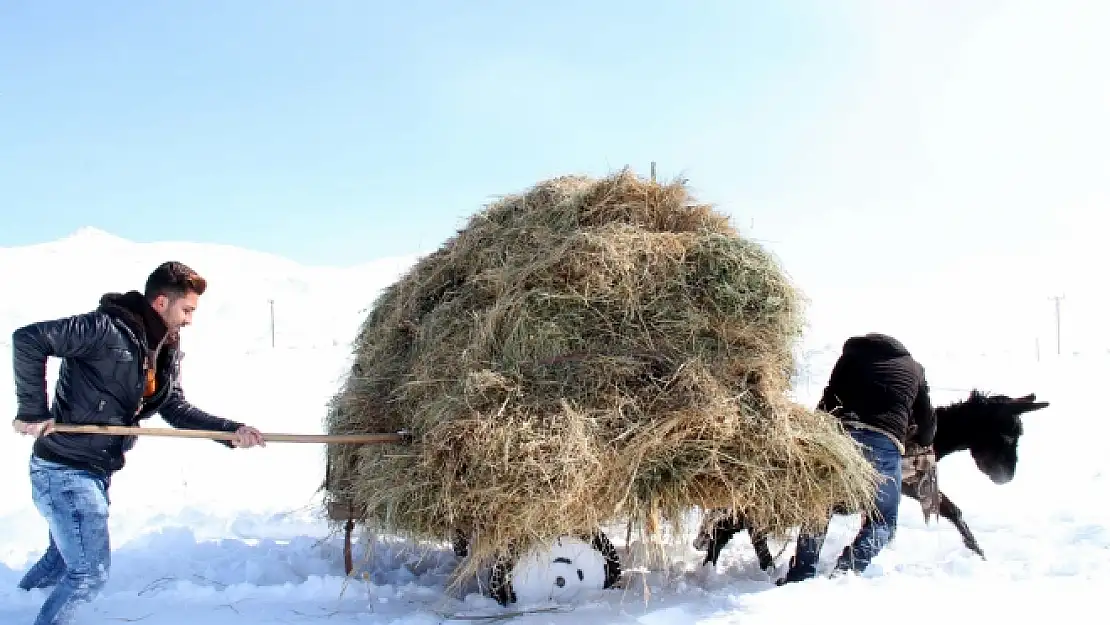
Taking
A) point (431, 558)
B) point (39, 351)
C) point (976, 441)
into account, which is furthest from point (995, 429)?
point (39, 351)

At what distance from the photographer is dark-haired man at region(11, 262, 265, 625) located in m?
3.28

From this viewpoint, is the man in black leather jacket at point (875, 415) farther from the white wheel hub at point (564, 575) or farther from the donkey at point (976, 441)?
the white wheel hub at point (564, 575)

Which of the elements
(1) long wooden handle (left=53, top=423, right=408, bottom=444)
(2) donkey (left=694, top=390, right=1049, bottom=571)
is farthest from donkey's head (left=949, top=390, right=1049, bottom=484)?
(1) long wooden handle (left=53, top=423, right=408, bottom=444)

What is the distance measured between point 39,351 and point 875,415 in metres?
4.12

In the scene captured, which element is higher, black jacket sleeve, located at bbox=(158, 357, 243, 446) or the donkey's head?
black jacket sleeve, located at bbox=(158, 357, 243, 446)

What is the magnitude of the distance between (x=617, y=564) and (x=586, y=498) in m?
0.74

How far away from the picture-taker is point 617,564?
3.83 m

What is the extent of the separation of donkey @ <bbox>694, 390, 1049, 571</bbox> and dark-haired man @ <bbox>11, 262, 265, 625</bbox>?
3.17 meters

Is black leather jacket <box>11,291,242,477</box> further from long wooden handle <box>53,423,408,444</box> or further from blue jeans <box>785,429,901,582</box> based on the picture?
blue jeans <box>785,429,901,582</box>

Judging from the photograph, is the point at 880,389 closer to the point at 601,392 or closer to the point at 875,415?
the point at 875,415

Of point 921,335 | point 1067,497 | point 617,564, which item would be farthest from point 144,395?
point 921,335

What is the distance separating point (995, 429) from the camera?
4918 mm

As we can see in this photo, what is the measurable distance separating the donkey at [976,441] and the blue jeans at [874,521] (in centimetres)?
44

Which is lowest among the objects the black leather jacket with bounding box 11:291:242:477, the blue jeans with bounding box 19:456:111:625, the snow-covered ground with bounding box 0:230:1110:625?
the snow-covered ground with bounding box 0:230:1110:625
